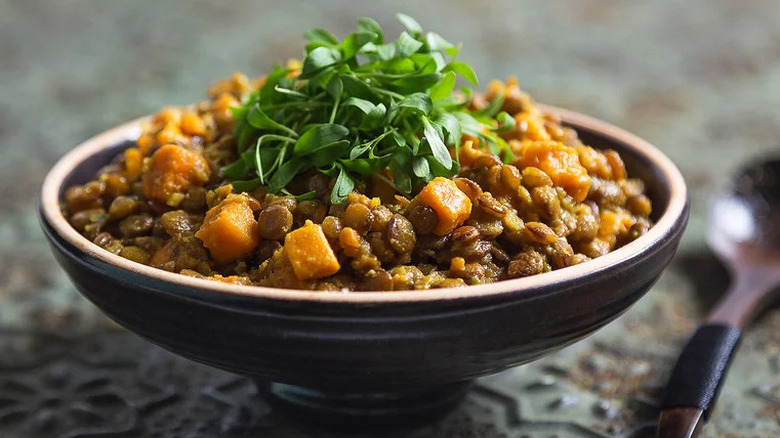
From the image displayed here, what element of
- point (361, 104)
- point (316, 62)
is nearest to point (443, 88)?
point (361, 104)

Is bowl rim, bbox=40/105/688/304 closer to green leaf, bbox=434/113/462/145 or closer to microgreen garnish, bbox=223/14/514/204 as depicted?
microgreen garnish, bbox=223/14/514/204

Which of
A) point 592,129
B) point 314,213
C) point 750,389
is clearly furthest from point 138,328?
point 750,389

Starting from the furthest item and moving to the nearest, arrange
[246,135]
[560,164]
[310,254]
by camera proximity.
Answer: [246,135], [560,164], [310,254]

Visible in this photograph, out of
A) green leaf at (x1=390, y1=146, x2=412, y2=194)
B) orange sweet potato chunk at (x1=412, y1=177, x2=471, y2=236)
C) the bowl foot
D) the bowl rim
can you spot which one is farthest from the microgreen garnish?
the bowl foot

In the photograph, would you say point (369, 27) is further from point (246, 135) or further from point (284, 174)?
point (284, 174)

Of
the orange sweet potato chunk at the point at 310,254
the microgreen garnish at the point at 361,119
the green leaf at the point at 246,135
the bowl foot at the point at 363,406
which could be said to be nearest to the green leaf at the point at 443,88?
the microgreen garnish at the point at 361,119

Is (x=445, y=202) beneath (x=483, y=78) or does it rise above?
above

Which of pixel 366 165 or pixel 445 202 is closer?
pixel 445 202

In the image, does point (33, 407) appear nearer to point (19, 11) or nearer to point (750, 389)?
point (750, 389)

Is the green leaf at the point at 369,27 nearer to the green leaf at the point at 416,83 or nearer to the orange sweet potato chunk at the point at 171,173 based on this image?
the green leaf at the point at 416,83
